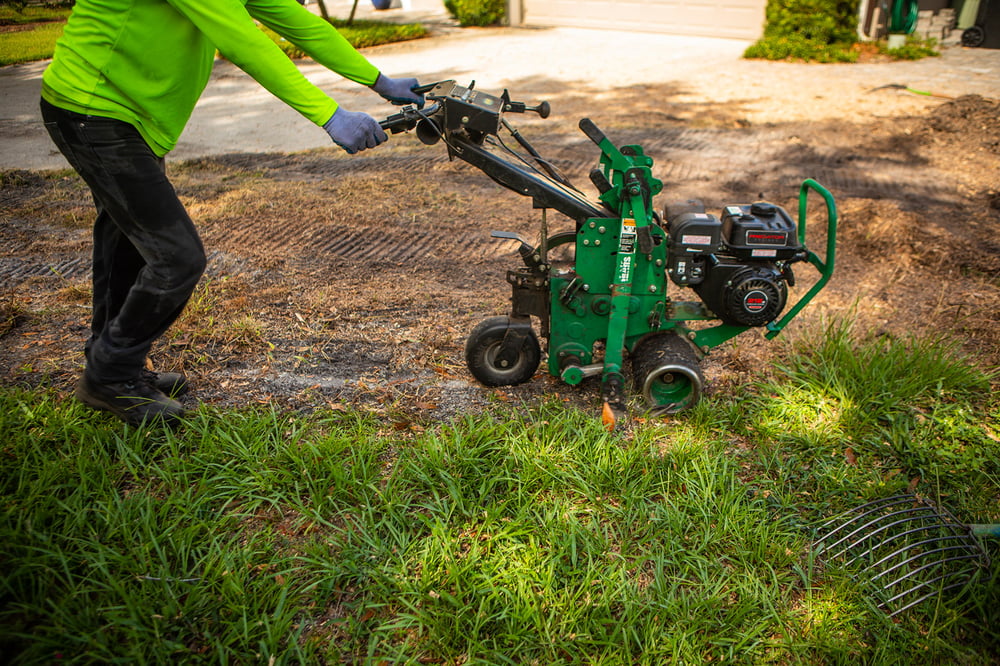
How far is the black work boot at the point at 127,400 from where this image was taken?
277cm

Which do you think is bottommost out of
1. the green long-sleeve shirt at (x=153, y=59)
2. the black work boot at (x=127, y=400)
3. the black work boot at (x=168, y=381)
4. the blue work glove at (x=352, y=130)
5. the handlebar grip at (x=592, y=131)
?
the black work boot at (x=168, y=381)

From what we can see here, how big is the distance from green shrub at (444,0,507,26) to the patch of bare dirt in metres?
7.82

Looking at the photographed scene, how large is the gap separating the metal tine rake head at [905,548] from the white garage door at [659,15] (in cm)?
1165

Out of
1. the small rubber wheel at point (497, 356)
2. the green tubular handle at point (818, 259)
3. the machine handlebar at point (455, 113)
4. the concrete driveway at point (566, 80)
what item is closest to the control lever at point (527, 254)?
the small rubber wheel at point (497, 356)

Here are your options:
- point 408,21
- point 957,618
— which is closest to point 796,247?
point 957,618

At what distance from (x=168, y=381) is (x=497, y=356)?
1542mm

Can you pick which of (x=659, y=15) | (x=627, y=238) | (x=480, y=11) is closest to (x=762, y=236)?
(x=627, y=238)

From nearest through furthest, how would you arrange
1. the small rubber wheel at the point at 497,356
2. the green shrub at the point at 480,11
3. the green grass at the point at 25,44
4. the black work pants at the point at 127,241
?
the black work pants at the point at 127,241, the small rubber wheel at the point at 497,356, the green grass at the point at 25,44, the green shrub at the point at 480,11

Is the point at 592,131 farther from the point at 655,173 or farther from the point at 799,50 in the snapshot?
the point at 799,50

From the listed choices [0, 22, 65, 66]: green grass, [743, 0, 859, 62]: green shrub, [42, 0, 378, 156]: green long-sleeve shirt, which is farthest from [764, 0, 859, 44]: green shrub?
[42, 0, 378, 156]: green long-sleeve shirt

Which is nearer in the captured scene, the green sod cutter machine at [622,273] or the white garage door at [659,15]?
the green sod cutter machine at [622,273]

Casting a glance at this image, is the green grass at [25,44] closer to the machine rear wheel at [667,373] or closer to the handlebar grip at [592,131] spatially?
the handlebar grip at [592,131]

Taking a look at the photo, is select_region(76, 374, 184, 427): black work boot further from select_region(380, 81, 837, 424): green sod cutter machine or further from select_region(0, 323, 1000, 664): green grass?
select_region(380, 81, 837, 424): green sod cutter machine

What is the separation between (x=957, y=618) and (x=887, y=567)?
0.27 m
